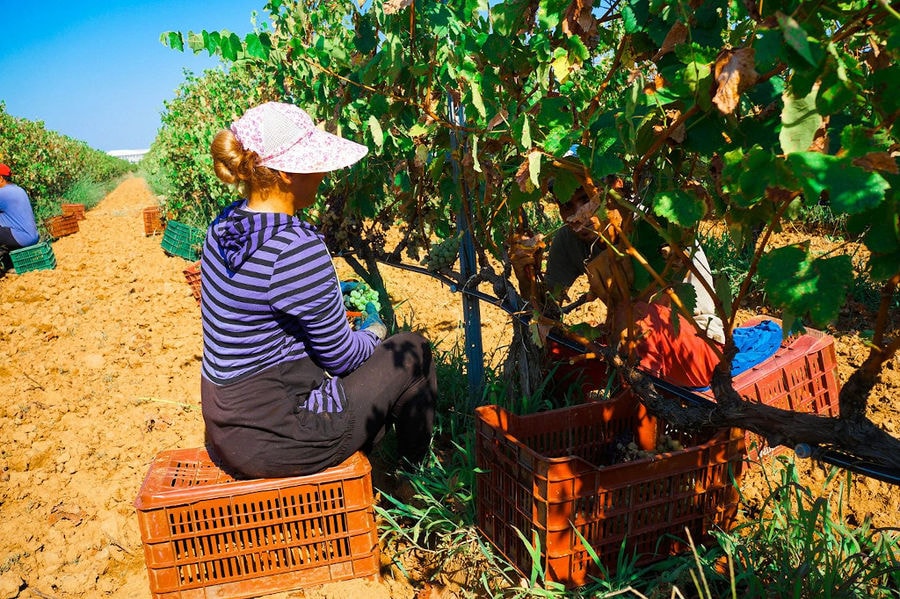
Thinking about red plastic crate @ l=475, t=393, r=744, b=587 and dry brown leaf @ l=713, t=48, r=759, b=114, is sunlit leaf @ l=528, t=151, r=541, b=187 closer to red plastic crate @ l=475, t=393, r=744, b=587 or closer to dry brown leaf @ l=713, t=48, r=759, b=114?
dry brown leaf @ l=713, t=48, r=759, b=114

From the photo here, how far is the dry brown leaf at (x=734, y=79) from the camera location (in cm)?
109

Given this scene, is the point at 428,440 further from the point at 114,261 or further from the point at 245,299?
the point at 114,261

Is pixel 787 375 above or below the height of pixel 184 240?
below

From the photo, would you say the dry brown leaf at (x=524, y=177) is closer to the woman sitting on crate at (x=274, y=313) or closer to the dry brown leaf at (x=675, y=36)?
the dry brown leaf at (x=675, y=36)

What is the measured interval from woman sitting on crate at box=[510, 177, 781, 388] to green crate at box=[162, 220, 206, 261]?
17.6 feet

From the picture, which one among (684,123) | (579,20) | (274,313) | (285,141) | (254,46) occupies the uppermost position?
(254,46)

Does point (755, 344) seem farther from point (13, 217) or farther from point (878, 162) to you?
point (13, 217)

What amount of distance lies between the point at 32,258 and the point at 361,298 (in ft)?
17.3

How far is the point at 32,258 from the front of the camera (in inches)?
275

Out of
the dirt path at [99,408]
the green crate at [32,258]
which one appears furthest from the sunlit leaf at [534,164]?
the green crate at [32,258]

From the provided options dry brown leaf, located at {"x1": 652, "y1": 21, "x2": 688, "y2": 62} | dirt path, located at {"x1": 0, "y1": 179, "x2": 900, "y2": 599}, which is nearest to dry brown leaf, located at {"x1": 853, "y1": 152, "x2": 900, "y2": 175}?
dry brown leaf, located at {"x1": 652, "y1": 21, "x2": 688, "y2": 62}

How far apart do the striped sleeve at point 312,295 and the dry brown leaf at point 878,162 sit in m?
1.41

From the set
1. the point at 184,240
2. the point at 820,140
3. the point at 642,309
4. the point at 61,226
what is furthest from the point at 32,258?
the point at 820,140

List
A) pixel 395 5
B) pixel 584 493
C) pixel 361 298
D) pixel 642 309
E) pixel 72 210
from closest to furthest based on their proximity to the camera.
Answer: pixel 584 493
pixel 395 5
pixel 642 309
pixel 361 298
pixel 72 210
